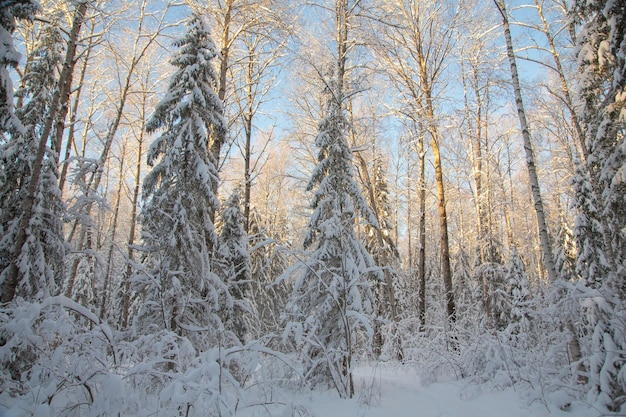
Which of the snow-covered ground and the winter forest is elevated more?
the winter forest

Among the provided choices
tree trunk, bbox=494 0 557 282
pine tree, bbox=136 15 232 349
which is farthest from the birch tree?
pine tree, bbox=136 15 232 349

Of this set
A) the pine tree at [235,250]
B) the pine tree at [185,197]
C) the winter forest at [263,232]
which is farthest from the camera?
the pine tree at [235,250]

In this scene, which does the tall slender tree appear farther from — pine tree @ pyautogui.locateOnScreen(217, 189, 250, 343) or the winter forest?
pine tree @ pyautogui.locateOnScreen(217, 189, 250, 343)

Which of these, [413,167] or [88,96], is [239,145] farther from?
[413,167]

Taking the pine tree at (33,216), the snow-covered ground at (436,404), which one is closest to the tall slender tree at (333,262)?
the snow-covered ground at (436,404)

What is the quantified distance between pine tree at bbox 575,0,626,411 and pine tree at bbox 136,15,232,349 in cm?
648

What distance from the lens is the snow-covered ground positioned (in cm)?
419

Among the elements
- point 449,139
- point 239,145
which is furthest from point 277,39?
point 449,139

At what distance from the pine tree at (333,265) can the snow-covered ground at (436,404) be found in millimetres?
437

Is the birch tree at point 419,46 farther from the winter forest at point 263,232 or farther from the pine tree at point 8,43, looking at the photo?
the pine tree at point 8,43

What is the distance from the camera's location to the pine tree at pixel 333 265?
5.58m

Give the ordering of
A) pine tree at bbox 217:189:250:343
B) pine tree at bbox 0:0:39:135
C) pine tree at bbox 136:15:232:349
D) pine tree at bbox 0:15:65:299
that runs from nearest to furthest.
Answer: pine tree at bbox 0:0:39:135, pine tree at bbox 0:15:65:299, pine tree at bbox 136:15:232:349, pine tree at bbox 217:189:250:343

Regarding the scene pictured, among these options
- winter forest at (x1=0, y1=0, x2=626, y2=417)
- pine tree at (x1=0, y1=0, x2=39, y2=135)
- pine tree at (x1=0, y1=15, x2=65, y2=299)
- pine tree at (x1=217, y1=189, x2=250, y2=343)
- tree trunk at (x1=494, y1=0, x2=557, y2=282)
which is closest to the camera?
winter forest at (x1=0, y1=0, x2=626, y2=417)

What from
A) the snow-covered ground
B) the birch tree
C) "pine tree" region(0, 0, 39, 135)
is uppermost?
the birch tree
